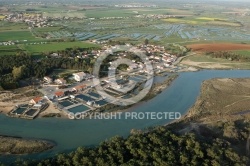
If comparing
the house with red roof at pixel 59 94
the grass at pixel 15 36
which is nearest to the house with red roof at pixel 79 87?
the house with red roof at pixel 59 94

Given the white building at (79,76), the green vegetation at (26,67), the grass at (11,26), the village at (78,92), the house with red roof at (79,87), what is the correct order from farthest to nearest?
the grass at (11,26) < the white building at (79,76) < the green vegetation at (26,67) < the house with red roof at (79,87) < the village at (78,92)

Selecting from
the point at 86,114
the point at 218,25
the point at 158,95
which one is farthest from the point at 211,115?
the point at 218,25

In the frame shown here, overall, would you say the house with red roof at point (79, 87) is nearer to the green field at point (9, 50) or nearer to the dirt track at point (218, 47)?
the green field at point (9, 50)

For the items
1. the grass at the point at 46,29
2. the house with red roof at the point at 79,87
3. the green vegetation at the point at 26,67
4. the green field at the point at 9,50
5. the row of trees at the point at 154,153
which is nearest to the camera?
the row of trees at the point at 154,153

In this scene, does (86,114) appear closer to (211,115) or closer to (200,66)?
(211,115)

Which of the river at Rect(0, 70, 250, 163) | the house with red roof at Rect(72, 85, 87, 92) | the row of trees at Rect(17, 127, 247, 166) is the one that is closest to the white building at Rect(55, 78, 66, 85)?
the house with red roof at Rect(72, 85, 87, 92)

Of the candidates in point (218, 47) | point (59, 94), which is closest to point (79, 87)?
point (59, 94)
